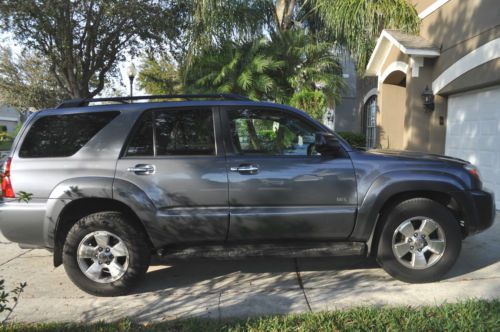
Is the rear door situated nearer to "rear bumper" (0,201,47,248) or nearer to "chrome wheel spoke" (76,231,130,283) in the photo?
"chrome wheel spoke" (76,231,130,283)

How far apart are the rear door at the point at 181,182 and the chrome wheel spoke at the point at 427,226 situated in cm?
200

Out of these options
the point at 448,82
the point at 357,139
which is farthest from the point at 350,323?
the point at 357,139

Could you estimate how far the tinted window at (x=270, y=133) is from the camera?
13.6 feet

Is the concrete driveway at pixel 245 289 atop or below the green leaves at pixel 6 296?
below

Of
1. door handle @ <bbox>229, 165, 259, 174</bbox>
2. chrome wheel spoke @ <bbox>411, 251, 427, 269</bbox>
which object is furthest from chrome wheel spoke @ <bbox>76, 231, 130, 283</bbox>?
chrome wheel spoke @ <bbox>411, 251, 427, 269</bbox>

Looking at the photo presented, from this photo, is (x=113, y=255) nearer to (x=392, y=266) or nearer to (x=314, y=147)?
(x=314, y=147)

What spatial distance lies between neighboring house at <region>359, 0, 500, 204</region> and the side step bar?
5.13 metres

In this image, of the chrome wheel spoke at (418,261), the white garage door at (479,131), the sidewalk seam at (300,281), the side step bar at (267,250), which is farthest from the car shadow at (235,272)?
the white garage door at (479,131)

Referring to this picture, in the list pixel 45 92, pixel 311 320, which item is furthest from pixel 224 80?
pixel 45 92

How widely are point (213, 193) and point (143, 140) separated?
897mm

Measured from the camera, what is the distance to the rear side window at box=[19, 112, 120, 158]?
13.1 feet

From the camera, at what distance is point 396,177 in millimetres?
4020

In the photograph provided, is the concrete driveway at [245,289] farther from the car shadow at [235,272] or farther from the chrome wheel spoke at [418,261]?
the chrome wheel spoke at [418,261]

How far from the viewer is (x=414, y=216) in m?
4.10
